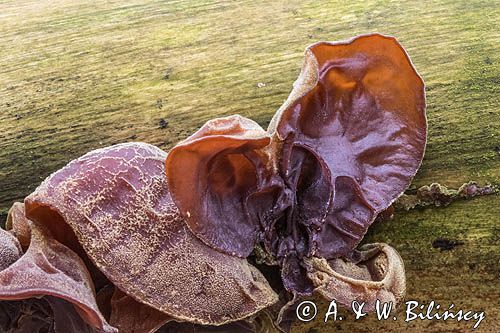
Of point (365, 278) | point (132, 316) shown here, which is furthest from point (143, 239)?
point (365, 278)

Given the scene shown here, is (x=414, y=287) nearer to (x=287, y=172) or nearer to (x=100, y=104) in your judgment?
(x=287, y=172)

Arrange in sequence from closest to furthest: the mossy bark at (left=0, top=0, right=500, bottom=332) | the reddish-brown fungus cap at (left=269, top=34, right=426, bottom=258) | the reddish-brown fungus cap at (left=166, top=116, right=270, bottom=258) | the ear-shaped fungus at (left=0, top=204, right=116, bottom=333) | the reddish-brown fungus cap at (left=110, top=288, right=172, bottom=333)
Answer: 1. the ear-shaped fungus at (left=0, top=204, right=116, bottom=333)
2. the reddish-brown fungus cap at (left=166, top=116, right=270, bottom=258)
3. the reddish-brown fungus cap at (left=110, top=288, right=172, bottom=333)
4. the reddish-brown fungus cap at (left=269, top=34, right=426, bottom=258)
5. the mossy bark at (left=0, top=0, right=500, bottom=332)

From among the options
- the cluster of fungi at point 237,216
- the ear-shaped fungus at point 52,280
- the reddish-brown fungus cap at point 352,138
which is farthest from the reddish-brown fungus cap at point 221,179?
the ear-shaped fungus at point 52,280

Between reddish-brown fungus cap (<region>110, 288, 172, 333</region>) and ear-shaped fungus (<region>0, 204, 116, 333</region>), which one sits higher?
ear-shaped fungus (<region>0, 204, 116, 333</region>)

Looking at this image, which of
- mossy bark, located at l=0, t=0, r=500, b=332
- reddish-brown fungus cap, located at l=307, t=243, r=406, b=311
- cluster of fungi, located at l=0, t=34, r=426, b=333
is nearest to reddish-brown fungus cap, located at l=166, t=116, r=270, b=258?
cluster of fungi, located at l=0, t=34, r=426, b=333

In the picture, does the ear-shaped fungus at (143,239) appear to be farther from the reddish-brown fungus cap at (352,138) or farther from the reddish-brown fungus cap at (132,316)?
the reddish-brown fungus cap at (352,138)

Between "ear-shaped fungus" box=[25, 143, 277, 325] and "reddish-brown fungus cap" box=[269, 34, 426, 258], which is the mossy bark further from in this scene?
"ear-shaped fungus" box=[25, 143, 277, 325]

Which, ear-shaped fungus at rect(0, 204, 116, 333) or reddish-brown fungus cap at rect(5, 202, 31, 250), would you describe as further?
reddish-brown fungus cap at rect(5, 202, 31, 250)

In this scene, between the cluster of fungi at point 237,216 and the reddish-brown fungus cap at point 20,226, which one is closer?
the cluster of fungi at point 237,216

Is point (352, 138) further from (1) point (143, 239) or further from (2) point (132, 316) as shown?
(2) point (132, 316)
